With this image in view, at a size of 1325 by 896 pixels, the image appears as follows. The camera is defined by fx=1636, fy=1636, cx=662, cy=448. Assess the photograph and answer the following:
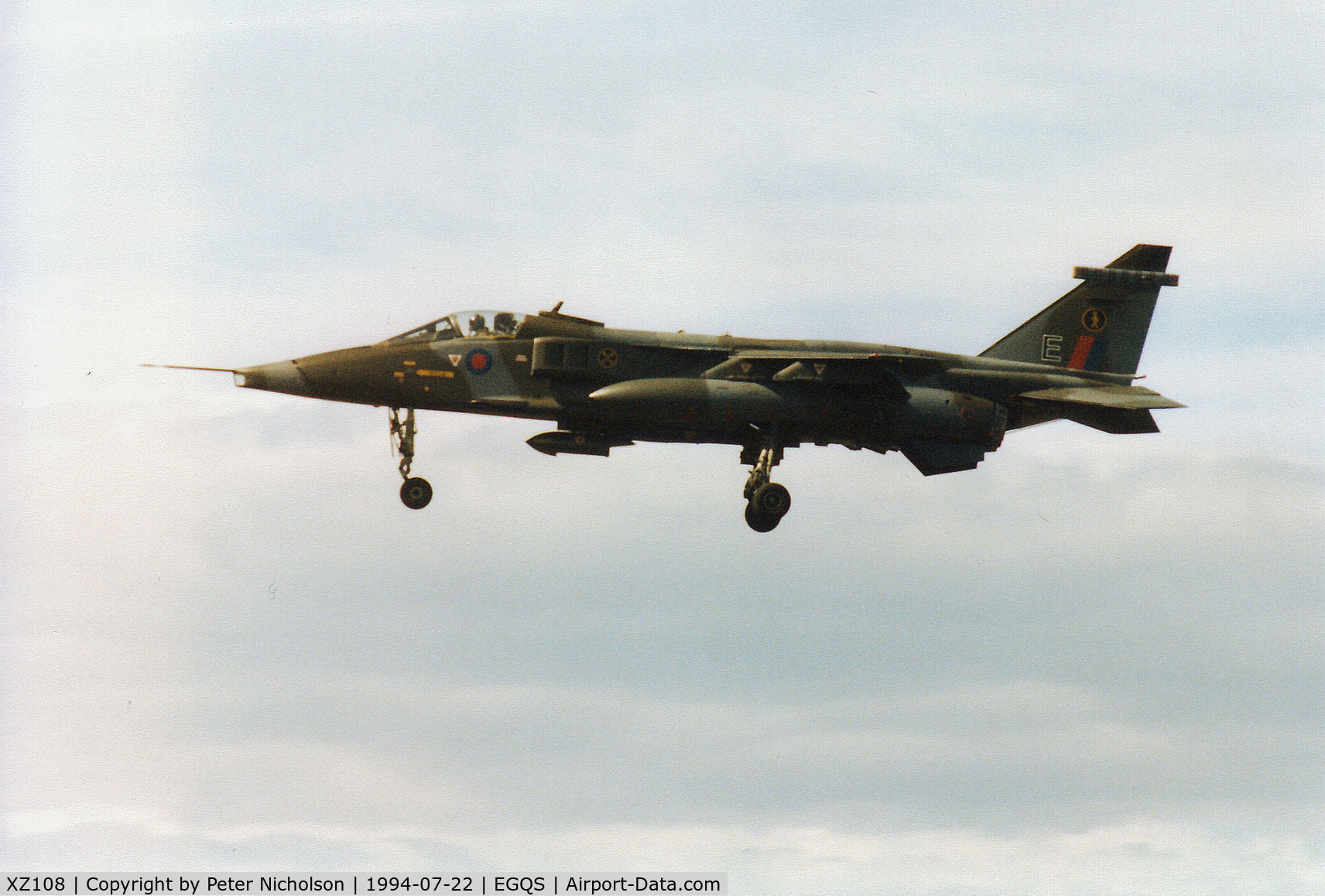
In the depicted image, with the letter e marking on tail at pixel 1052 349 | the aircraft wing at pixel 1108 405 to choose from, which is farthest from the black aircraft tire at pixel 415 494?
the letter e marking on tail at pixel 1052 349

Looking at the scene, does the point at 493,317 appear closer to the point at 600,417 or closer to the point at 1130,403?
the point at 600,417

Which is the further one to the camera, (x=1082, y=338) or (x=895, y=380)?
(x=1082, y=338)

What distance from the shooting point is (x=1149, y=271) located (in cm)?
3653

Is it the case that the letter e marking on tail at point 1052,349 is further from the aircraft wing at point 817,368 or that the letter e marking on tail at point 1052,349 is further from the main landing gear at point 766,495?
the main landing gear at point 766,495

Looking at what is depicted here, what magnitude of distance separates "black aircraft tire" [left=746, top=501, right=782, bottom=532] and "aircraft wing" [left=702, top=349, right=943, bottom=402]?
2.61 metres

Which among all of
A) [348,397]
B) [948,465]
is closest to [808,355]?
[948,465]

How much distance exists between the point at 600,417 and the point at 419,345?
3.80 metres

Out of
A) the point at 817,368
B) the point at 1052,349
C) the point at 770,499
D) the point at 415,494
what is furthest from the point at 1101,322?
the point at 415,494

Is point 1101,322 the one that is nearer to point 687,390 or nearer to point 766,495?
point 766,495

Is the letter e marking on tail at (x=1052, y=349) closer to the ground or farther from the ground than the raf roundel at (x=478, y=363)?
farther from the ground

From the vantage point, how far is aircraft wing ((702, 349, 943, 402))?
32066 mm

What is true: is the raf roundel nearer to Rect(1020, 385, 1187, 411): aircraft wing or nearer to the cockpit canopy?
the cockpit canopy

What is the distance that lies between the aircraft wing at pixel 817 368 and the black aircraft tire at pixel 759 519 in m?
2.61

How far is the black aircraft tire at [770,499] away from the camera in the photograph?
3225 cm
